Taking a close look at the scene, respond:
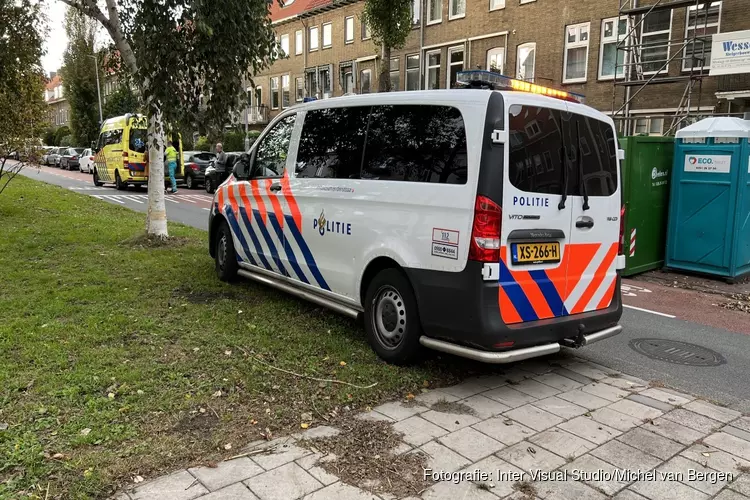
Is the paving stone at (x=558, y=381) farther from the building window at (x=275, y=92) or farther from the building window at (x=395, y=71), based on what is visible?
the building window at (x=275, y=92)

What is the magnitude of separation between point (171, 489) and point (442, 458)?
4.74 feet

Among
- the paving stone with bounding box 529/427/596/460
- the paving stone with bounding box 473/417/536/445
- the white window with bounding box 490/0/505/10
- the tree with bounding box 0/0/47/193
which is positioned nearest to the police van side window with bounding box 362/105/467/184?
the paving stone with bounding box 473/417/536/445

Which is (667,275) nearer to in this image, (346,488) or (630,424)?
(630,424)

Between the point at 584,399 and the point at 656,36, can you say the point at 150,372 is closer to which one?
the point at 584,399

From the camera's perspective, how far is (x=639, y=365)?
17.0 ft

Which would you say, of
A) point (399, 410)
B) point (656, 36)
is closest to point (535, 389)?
point (399, 410)

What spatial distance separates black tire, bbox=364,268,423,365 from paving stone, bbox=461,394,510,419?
575 mm

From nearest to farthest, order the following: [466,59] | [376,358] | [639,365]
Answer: [376,358], [639,365], [466,59]

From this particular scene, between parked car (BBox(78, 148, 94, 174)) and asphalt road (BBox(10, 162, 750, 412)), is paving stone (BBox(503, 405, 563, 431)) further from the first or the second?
parked car (BBox(78, 148, 94, 174))

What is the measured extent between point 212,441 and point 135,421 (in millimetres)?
548

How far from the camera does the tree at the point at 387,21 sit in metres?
21.6

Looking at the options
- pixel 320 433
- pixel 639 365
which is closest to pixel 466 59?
pixel 639 365

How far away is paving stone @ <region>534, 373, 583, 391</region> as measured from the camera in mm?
4547

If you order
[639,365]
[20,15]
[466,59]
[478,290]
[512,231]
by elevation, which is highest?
[466,59]
